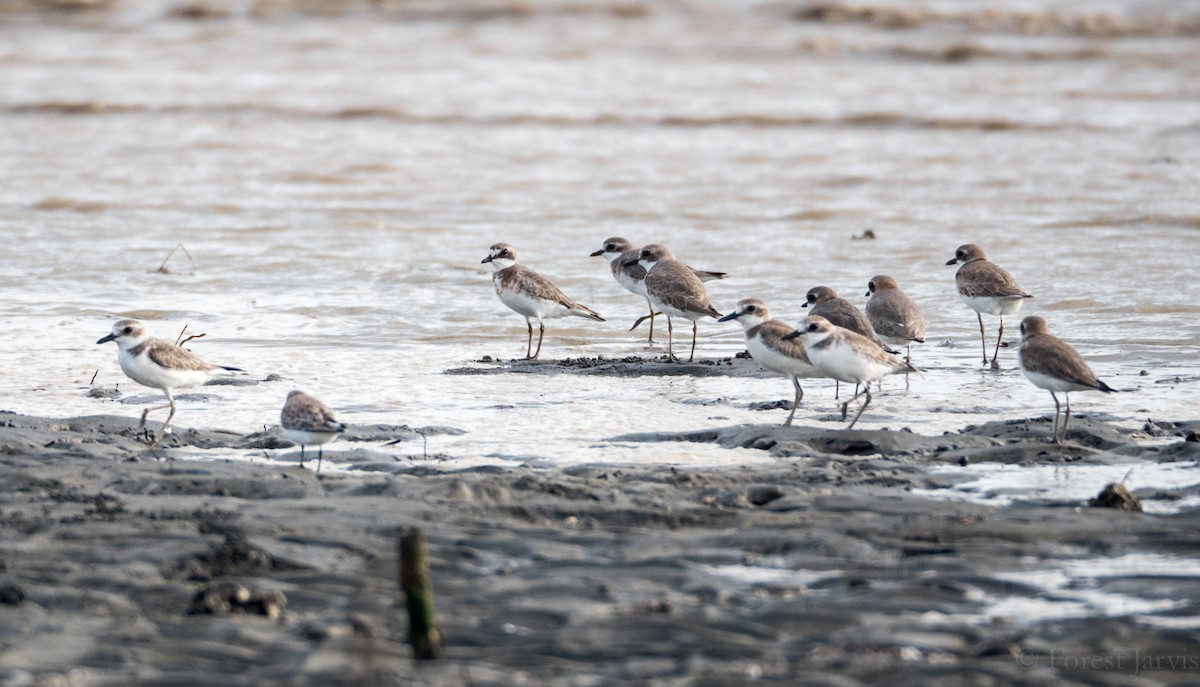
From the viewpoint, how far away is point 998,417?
9.53 meters

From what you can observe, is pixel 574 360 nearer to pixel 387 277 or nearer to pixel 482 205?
pixel 387 277

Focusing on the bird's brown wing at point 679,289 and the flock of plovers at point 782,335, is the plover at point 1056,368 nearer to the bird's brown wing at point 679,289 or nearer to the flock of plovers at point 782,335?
the flock of plovers at point 782,335

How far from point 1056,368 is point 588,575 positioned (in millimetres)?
3935

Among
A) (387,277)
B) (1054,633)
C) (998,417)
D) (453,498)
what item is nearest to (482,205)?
(387,277)

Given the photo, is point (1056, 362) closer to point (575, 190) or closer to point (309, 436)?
point (309, 436)

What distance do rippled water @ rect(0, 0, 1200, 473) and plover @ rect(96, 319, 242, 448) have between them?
0.39 metres

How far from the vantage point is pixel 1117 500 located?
7.08m

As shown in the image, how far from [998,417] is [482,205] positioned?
11.1 meters

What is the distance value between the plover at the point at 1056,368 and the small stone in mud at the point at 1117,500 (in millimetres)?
1378

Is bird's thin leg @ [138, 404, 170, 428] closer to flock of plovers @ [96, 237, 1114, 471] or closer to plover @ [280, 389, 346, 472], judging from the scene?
flock of plovers @ [96, 237, 1114, 471]

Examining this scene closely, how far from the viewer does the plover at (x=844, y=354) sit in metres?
9.23

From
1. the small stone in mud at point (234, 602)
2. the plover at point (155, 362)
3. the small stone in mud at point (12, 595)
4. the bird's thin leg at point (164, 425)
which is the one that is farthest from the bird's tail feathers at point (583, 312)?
the small stone in mud at point (12, 595)

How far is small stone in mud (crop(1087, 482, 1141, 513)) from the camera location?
7.06 metres

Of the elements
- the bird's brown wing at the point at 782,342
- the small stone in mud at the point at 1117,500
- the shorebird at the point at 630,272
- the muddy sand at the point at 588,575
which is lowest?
the muddy sand at the point at 588,575
